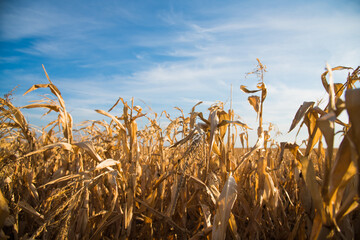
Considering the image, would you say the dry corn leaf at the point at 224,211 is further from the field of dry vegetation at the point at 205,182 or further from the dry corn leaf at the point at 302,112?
the dry corn leaf at the point at 302,112

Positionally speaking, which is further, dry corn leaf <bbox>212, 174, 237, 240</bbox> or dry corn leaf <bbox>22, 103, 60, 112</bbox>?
dry corn leaf <bbox>22, 103, 60, 112</bbox>

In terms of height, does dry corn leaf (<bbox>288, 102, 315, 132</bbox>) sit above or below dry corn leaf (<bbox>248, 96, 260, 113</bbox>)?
below

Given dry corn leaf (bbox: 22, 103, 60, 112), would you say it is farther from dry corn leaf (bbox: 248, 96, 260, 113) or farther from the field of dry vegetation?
dry corn leaf (bbox: 248, 96, 260, 113)

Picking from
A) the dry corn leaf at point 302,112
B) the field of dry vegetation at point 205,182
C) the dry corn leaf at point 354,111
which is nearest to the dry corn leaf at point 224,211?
the field of dry vegetation at point 205,182

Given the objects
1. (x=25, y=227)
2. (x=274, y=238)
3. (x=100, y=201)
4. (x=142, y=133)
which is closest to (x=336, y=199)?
(x=274, y=238)

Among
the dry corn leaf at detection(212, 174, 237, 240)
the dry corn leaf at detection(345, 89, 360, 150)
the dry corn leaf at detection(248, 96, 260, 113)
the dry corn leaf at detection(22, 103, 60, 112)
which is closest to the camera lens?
the dry corn leaf at detection(345, 89, 360, 150)

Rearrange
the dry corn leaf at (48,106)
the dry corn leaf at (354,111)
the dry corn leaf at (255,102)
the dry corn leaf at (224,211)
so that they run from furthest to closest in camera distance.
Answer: the dry corn leaf at (255,102), the dry corn leaf at (48,106), the dry corn leaf at (224,211), the dry corn leaf at (354,111)

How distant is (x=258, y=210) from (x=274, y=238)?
0.51 metres

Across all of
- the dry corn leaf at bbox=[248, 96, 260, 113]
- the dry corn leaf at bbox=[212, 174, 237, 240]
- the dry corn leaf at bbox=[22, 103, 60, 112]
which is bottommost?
the dry corn leaf at bbox=[212, 174, 237, 240]

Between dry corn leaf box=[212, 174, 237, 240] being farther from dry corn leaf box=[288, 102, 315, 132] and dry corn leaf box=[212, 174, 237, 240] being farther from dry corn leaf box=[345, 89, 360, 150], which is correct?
dry corn leaf box=[345, 89, 360, 150]

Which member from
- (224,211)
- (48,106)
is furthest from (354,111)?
(48,106)

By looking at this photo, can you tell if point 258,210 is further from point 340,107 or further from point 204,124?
point 340,107

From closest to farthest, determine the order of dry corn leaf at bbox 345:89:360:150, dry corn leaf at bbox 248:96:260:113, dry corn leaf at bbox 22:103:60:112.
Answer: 1. dry corn leaf at bbox 345:89:360:150
2. dry corn leaf at bbox 22:103:60:112
3. dry corn leaf at bbox 248:96:260:113

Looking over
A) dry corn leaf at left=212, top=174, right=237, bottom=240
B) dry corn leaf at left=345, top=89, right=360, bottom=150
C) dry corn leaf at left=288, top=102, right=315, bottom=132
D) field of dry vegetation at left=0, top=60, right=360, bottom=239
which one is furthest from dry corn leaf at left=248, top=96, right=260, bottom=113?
dry corn leaf at left=345, top=89, right=360, bottom=150
